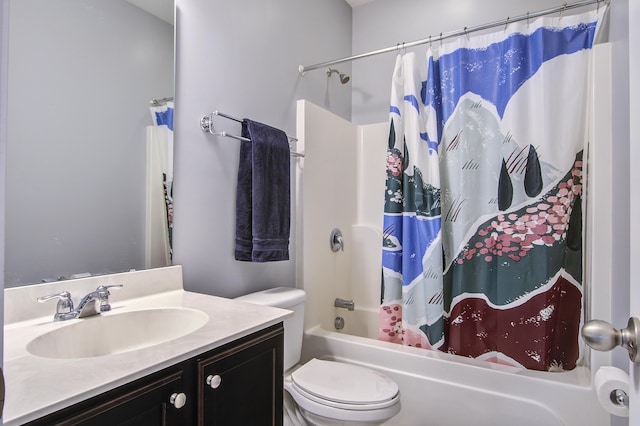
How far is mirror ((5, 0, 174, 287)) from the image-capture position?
3.34ft

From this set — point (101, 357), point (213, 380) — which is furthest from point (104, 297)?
point (213, 380)

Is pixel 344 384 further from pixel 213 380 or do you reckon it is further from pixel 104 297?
pixel 104 297

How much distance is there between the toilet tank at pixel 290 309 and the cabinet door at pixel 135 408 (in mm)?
751

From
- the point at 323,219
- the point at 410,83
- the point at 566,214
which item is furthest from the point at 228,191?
the point at 566,214

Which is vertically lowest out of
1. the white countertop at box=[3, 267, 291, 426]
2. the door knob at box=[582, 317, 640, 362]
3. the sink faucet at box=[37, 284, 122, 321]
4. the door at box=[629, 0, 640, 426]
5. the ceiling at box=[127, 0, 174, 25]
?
the white countertop at box=[3, 267, 291, 426]

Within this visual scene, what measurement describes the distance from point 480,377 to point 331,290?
96 centimetres

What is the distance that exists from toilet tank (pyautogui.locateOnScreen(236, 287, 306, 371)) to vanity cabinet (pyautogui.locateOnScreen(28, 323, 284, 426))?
465 mm

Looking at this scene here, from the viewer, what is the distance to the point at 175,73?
4.67ft

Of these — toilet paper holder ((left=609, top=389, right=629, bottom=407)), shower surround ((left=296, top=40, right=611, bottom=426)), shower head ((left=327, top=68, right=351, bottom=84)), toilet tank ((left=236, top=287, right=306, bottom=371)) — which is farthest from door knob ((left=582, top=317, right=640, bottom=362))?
shower head ((left=327, top=68, right=351, bottom=84))

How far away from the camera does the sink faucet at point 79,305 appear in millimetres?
1021

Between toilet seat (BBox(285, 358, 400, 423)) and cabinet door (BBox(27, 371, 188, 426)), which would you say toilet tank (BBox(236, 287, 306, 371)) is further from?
cabinet door (BBox(27, 371, 188, 426))

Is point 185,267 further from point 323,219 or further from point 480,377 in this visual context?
point 480,377

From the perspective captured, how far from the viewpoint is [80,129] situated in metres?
1.15

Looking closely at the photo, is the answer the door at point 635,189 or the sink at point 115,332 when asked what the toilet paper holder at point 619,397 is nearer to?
the door at point 635,189
